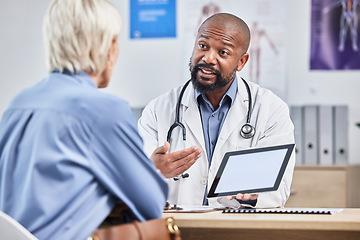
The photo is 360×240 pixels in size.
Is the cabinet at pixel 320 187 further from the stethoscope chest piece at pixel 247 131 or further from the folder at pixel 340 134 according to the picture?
the stethoscope chest piece at pixel 247 131

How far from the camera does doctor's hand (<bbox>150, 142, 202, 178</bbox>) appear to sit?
6.91 ft

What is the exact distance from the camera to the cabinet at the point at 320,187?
3.90m

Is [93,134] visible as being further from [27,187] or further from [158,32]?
[158,32]

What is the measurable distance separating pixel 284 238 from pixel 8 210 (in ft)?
3.13

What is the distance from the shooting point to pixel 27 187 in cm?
149

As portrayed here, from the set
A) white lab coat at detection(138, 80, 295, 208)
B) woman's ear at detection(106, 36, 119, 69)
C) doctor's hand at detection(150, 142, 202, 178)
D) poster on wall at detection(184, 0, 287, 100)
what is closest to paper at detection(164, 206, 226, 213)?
doctor's hand at detection(150, 142, 202, 178)

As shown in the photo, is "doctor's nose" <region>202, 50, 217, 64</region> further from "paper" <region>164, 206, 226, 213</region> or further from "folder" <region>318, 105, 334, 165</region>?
"folder" <region>318, 105, 334, 165</region>

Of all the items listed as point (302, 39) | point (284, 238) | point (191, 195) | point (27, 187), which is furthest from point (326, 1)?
point (27, 187)

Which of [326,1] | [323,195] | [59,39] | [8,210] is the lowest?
[323,195]

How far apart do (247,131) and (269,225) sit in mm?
731

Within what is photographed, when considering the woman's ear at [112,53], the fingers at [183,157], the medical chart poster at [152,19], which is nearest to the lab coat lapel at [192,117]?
the fingers at [183,157]

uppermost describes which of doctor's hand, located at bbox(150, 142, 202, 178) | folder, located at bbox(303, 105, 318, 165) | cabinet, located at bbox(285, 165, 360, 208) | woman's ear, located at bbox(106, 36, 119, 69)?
woman's ear, located at bbox(106, 36, 119, 69)

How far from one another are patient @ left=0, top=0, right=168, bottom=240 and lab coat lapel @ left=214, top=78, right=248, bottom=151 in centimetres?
89

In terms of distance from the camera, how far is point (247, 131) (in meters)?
2.46
